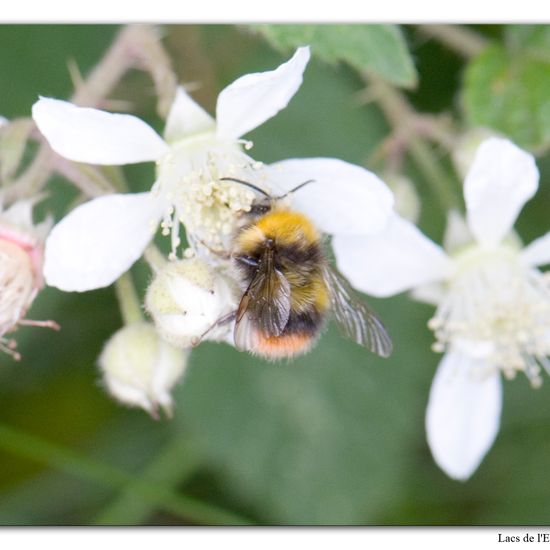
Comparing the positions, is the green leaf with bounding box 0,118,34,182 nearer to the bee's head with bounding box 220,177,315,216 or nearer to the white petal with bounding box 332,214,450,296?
the bee's head with bounding box 220,177,315,216

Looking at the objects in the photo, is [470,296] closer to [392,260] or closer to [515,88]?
[392,260]

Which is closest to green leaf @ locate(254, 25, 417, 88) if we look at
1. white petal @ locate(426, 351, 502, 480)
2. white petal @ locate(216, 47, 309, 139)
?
white petal @ locate(216, 47, 309, 139)

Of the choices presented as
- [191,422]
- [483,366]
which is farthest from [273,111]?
[191,422]

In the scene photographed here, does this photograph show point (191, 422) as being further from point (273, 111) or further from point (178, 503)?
point (273, 111)

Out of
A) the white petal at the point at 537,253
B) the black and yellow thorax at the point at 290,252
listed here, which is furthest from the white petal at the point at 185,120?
the white petal at the point at 537,253

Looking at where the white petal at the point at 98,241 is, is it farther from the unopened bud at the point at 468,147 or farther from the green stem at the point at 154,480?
the green stem at the point at 154,480

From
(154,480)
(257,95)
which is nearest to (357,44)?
(257,95)
